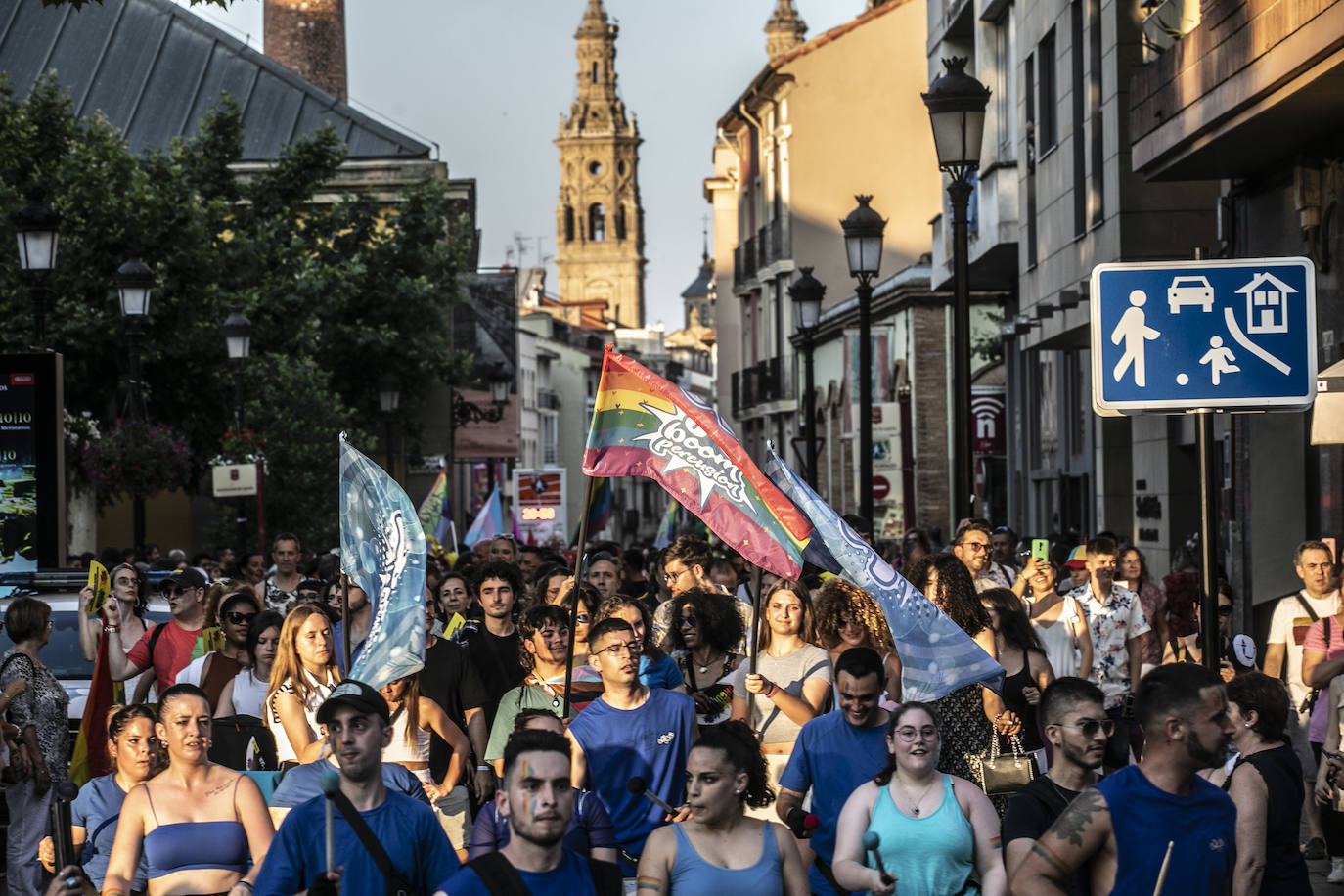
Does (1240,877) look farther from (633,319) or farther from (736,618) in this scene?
(633,319)

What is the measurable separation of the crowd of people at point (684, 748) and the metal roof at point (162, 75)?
45.4 meters

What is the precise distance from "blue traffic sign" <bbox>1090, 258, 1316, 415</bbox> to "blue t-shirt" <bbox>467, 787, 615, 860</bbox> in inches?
84.2

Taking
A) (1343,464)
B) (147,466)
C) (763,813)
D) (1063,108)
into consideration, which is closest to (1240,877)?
(763,813)

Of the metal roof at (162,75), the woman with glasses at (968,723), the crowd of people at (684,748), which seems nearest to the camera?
the crowd of people at (684,748)

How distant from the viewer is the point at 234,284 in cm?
4206

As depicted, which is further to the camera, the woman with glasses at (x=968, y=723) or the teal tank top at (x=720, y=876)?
the woman with glasses at (x=968, y=723)

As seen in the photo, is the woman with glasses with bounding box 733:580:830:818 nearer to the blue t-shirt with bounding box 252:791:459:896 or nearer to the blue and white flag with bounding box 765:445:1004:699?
the blue and white flag with bounding box 765:445:1004:699

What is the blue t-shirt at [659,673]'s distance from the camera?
8.95 metres

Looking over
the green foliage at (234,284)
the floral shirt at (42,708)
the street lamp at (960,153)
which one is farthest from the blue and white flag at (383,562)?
the green foliage at (234,284)

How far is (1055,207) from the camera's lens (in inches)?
906

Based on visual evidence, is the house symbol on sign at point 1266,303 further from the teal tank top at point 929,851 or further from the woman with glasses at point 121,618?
the woman with glasses at point 121,618

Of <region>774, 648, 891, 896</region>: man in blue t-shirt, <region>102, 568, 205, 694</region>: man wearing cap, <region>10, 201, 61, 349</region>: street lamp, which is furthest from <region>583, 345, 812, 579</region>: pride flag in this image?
<region>10, 201, 61, 349</region>: street lamp

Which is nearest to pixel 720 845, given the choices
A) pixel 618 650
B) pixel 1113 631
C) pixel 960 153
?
pixel 618 650

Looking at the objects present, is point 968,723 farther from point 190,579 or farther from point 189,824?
point 190,579
